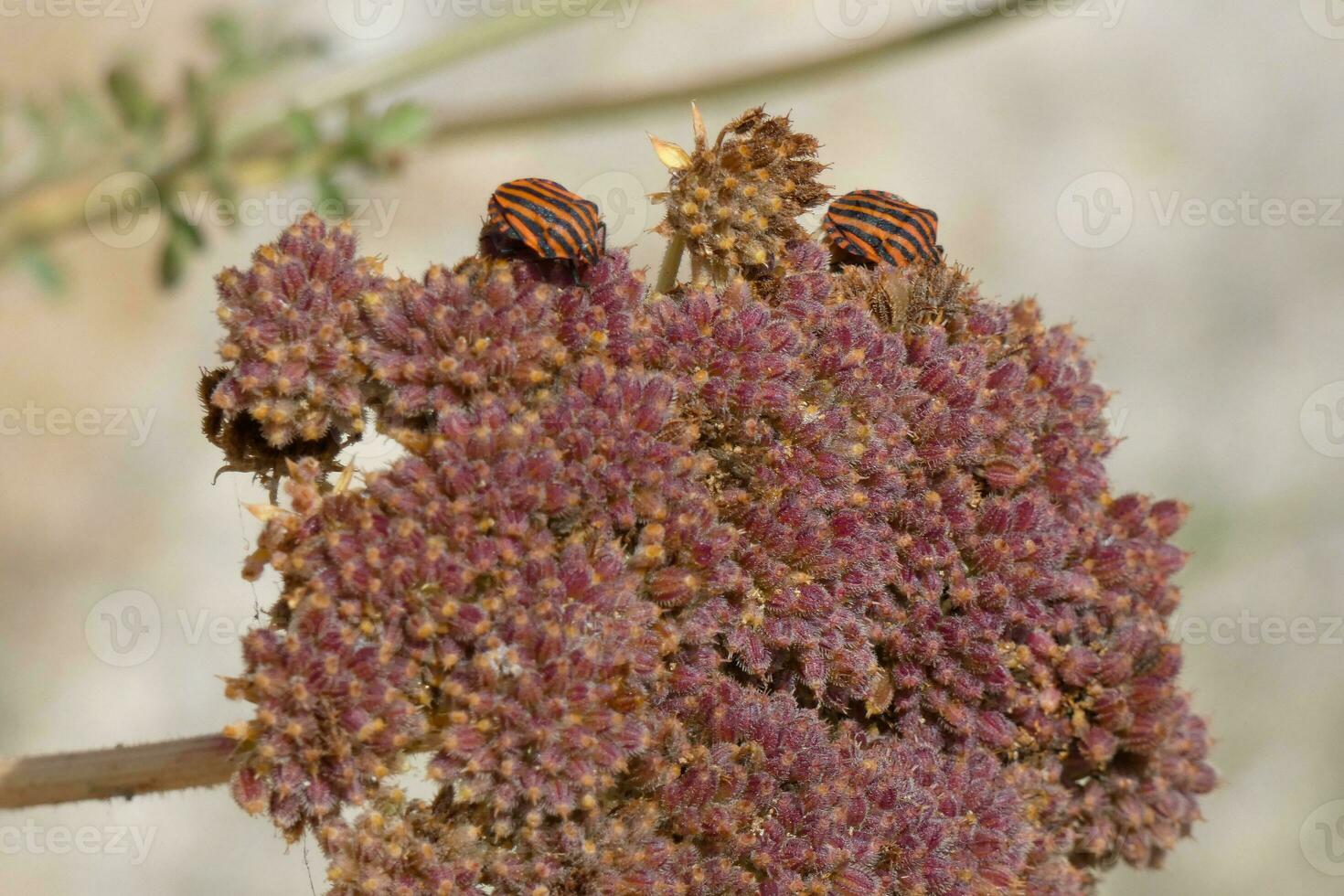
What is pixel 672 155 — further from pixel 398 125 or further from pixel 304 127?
pixel 304 127

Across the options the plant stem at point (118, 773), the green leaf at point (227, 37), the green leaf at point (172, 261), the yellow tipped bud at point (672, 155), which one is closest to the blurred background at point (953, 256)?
the green leaf at point (227, 37)

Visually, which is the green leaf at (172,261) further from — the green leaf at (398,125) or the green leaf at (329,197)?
the green leaf at (398,125)

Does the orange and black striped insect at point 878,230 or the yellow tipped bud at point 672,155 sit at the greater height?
the yellow tipped bud at point 672,155

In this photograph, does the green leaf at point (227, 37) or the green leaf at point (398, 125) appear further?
the green leaf at point (227, 37)

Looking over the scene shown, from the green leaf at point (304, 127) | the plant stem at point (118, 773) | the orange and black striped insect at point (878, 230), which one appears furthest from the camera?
the green leaf at point (304, 127)

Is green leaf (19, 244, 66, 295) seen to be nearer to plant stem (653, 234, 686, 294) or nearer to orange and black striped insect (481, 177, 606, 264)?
orange and black striped insect (481, 177, 606, 264)

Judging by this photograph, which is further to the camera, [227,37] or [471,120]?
[471,120]

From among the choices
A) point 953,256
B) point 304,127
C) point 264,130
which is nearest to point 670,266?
point 304,127

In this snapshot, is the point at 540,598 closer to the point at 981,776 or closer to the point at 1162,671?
the point at 981,776
